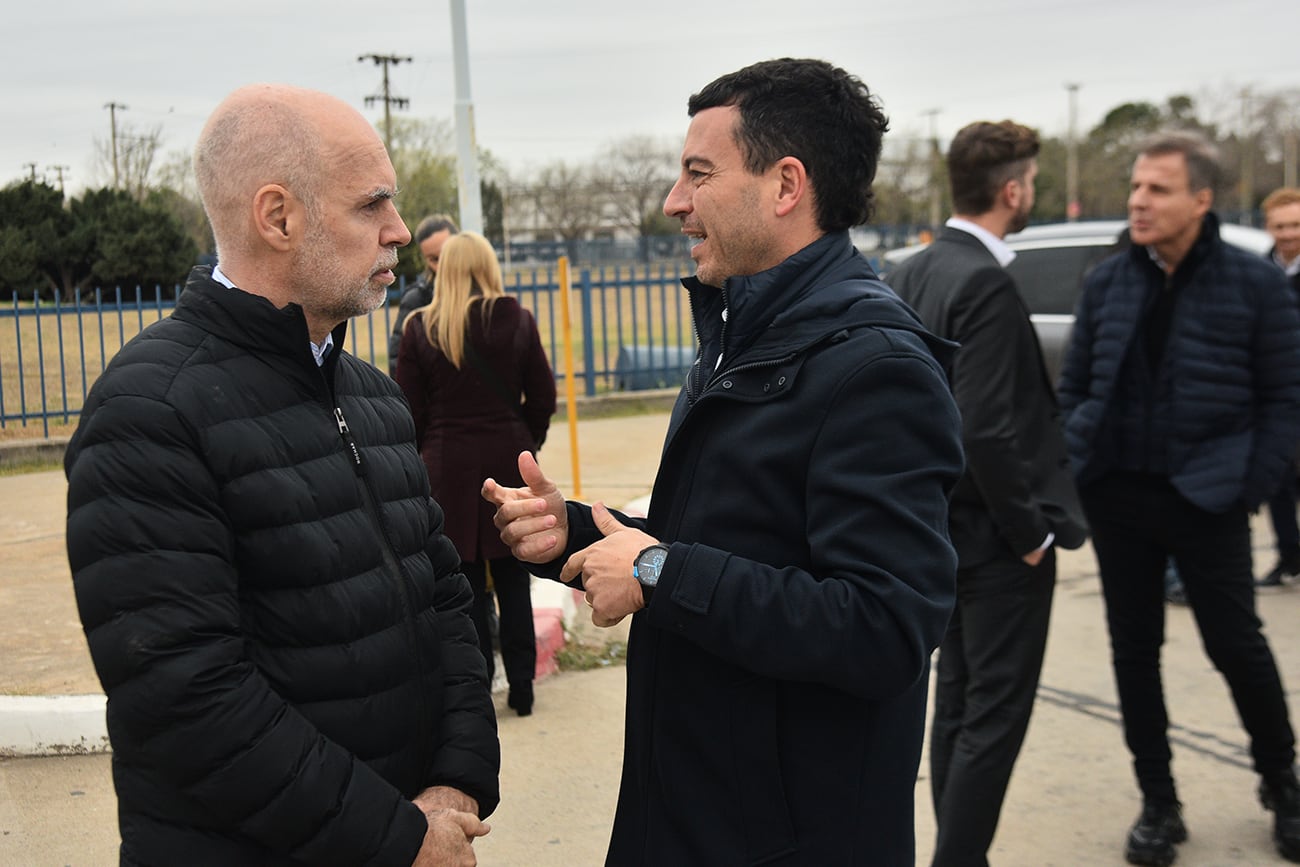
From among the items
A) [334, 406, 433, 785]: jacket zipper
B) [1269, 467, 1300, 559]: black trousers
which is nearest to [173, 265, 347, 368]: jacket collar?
[334, 406, 433, 785]: jacket zipper

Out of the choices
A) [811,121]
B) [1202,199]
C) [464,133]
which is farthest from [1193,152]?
[464,133]

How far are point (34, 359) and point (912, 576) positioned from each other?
4.93 metres

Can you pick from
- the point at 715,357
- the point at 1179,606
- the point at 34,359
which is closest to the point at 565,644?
the point at 34,359

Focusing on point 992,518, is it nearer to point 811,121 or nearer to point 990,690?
point 990,690

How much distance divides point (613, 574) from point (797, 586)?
11.0 inches

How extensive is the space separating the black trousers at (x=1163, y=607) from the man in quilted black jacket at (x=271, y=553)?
255cm

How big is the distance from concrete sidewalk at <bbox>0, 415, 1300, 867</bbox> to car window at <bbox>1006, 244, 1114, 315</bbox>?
4306 mm

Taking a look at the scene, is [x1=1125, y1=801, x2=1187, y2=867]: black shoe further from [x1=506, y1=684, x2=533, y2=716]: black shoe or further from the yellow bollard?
the yellow bollard

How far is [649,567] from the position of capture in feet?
5.98

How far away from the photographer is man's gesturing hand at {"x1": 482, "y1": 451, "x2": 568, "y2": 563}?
2.14 meters

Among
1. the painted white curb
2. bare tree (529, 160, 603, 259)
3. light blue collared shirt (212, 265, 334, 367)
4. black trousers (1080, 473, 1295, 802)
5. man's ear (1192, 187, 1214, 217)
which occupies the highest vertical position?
bare tree (529, 160, 603, 259)

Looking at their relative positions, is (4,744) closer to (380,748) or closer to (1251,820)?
(380,748)

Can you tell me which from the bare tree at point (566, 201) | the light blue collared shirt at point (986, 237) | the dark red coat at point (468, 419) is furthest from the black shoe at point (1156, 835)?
the bare tree at point (566, 201)

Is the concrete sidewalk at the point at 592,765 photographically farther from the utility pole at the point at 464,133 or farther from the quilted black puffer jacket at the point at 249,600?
the utility pole at the point at 464,133
